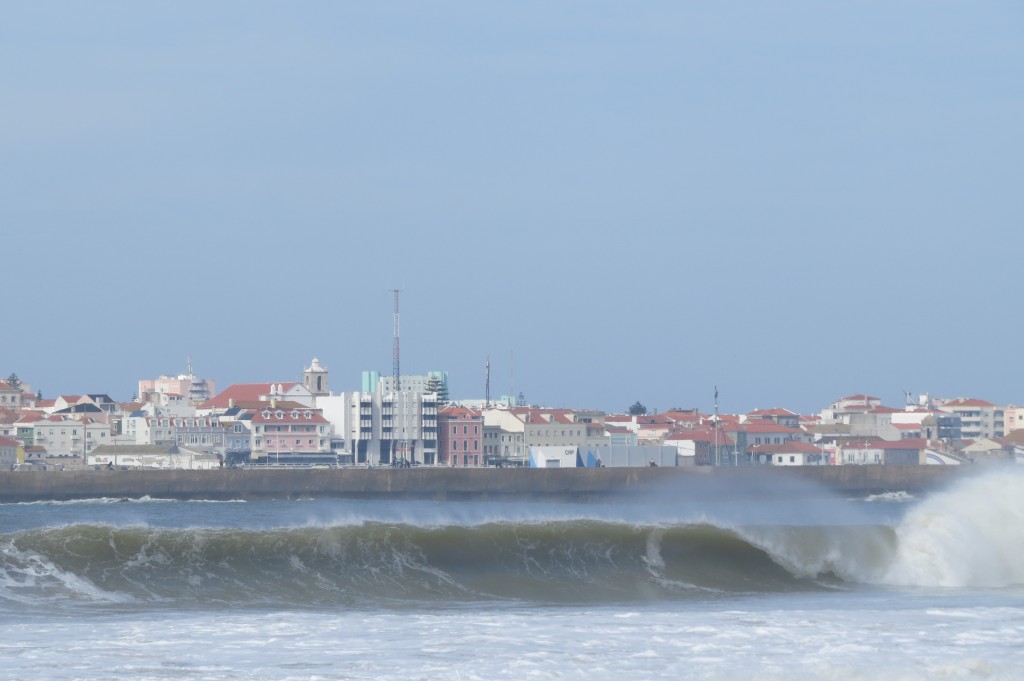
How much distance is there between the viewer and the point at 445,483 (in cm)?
8650

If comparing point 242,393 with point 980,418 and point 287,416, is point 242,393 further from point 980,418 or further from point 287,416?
point 980,418

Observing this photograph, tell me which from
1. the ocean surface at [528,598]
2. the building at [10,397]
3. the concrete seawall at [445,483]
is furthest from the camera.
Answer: the building at [10,397]

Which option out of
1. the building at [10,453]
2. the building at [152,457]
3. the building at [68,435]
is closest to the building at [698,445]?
the building at [152,457]

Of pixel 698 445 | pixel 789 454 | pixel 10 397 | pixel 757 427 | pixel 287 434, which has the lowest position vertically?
pixel 789 454

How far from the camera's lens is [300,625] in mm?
15875

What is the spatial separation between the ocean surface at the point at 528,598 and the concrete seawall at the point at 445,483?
58.2 meters

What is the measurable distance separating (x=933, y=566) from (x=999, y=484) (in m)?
5.16

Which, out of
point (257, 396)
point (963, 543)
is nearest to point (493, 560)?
point (963, 543)

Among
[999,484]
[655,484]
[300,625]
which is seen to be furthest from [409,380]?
[300,625]

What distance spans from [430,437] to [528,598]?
92422mm

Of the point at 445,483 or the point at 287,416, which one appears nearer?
the point at 445,483

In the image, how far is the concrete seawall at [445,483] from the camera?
270 feet

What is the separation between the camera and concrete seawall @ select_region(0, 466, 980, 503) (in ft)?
270

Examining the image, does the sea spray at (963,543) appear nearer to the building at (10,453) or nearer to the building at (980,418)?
the building at (10,453)
